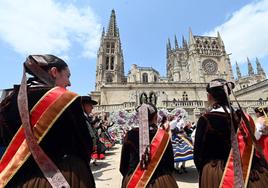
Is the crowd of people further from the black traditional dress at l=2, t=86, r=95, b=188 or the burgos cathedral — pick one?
the burgos cathedral

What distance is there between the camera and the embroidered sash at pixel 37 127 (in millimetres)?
1450

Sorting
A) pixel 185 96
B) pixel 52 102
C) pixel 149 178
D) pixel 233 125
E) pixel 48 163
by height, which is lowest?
pixel 149 178

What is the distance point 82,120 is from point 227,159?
6.03ft

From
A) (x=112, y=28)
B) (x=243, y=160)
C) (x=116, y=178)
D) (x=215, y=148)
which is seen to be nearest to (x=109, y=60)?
(x=112, y=28)

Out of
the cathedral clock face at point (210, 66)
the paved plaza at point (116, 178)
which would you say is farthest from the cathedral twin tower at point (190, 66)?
the paved plaza at point (116, 178)

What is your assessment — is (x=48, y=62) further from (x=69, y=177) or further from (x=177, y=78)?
(x=177, y=78)

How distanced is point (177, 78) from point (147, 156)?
63.6 m

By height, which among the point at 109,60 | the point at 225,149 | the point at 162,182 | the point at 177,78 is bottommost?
the point at 162,182

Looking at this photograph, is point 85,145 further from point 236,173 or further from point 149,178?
point 236,173

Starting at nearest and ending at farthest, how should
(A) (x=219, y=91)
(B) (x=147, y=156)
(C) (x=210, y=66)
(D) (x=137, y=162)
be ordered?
(A) (x=219, y=91) < (B) (x=147, y=156) < (D) (x=137, y=162) < (C) (x=210, y=66)

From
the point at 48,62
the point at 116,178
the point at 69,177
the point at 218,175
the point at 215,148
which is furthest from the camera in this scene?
the point at 116,178

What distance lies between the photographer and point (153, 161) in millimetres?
2609

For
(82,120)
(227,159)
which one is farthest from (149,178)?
(82,120)

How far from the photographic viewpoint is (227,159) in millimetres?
2266
